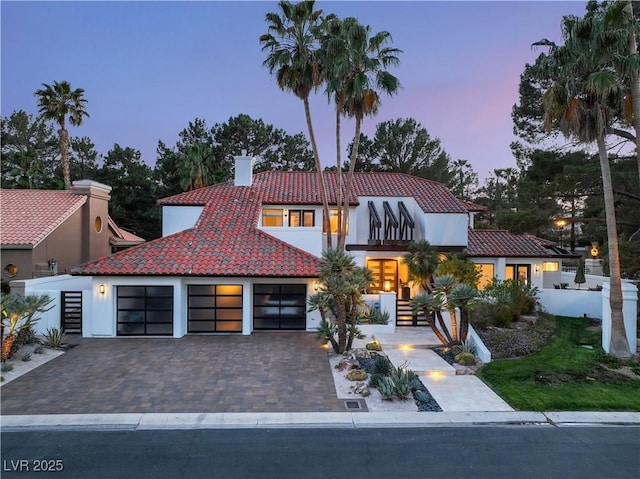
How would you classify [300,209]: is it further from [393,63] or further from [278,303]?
[393,63]

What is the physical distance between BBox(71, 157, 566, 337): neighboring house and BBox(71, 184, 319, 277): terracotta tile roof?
5 centimetres

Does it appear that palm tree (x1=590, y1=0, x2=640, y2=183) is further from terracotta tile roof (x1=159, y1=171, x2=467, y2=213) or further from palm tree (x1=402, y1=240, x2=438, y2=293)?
terracotta tile roof (x1=159, y1=171, x2=467, y2=213)

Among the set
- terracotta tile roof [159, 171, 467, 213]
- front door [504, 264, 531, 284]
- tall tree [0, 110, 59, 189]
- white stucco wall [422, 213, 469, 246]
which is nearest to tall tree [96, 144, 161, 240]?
tall tree [0, 110, 59, 189]

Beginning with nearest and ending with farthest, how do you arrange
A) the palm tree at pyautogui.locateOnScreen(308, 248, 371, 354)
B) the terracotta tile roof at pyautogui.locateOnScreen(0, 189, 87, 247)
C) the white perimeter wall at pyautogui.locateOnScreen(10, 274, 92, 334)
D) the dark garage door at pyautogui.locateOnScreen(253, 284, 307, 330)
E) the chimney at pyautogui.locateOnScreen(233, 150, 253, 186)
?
the palm tree at pyautogui.locateOnScreen(308, 248, 371, 354)
the white perimeter wall at pyautogui.locateOnScreen(10, 274, 92, 334)
the dark garage door at pyautogui.locateOnScreen(253, 284, 307, 330)
the terracotta tile roof at pyautogui.locateOnScreen(0, 189, 87, 247)
the chimney at pyautogui.locateOnScreen(233, 150, 253, 186)

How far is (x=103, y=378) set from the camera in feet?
36.9

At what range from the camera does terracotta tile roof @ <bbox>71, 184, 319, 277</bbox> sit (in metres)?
16.0

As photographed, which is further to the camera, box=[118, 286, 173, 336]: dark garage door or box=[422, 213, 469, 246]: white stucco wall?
box=[422, 213, 469, 246]: white stucco wall

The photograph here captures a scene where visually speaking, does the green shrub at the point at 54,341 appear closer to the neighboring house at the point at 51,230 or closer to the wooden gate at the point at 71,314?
the wooden gate at the point at 71,314

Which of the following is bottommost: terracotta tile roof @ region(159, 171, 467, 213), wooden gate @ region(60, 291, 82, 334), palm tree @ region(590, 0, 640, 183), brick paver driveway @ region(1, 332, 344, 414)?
brick paver driveway @ region(1, 332, 344, 414)

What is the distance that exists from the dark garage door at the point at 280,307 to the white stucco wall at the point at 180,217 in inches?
278

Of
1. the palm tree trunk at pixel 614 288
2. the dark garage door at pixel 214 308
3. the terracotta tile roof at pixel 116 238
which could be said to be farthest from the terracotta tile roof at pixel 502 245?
the terracotta tile roof at pixel 116 238

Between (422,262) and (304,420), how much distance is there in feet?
35.4

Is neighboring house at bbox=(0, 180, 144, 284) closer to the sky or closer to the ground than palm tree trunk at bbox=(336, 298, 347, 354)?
closer to the sky

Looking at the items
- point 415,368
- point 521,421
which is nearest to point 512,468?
point 521,421
